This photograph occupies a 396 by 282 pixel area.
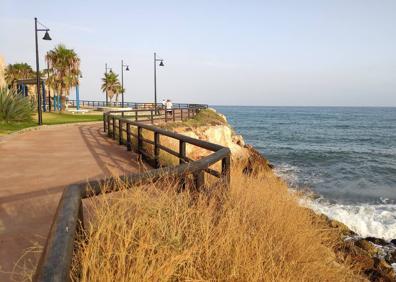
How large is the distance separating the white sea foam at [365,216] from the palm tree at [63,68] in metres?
37.3

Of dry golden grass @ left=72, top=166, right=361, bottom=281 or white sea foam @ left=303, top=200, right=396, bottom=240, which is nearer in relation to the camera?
dry golden grass @ left=72, top=166, right=361, bottom=281

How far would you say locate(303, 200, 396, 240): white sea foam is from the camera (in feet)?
44.2

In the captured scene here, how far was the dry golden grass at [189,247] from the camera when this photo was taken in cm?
232

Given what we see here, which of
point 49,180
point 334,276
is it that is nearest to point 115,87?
point 49,180

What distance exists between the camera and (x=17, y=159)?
10.2 m

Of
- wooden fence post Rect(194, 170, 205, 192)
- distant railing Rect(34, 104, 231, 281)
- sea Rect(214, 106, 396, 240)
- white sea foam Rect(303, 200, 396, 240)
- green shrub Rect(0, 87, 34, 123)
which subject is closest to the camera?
distant railing Rect(34, 104, 231, 281)

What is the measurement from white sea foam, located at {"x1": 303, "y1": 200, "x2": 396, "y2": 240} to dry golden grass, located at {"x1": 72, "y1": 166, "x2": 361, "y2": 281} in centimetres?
866

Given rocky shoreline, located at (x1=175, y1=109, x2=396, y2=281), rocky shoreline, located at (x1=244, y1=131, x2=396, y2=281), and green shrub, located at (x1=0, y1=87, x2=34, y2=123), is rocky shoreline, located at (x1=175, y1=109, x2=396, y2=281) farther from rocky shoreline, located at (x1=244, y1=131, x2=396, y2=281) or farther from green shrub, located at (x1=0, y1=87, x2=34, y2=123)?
green shrub, located at (x1=0, y1=87, x2=34, y2=123)

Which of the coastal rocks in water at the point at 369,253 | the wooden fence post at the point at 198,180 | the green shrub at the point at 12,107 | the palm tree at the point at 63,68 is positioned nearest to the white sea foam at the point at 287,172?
the coastal rocks in water at the point at 369,253

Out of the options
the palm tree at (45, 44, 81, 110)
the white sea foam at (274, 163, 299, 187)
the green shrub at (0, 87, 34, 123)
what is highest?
the palm tree at (45, 44, 81, 110)

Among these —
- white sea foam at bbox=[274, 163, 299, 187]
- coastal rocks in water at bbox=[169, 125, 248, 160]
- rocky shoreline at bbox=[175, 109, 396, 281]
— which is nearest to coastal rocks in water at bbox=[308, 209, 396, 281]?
rocky shoreline at bbox=[175, 109, 396, 281]

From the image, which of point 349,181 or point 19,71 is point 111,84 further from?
point 349,181

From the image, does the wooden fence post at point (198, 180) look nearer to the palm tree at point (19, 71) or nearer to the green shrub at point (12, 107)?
the green shrub at point (12, 107)

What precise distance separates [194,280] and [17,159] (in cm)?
932
